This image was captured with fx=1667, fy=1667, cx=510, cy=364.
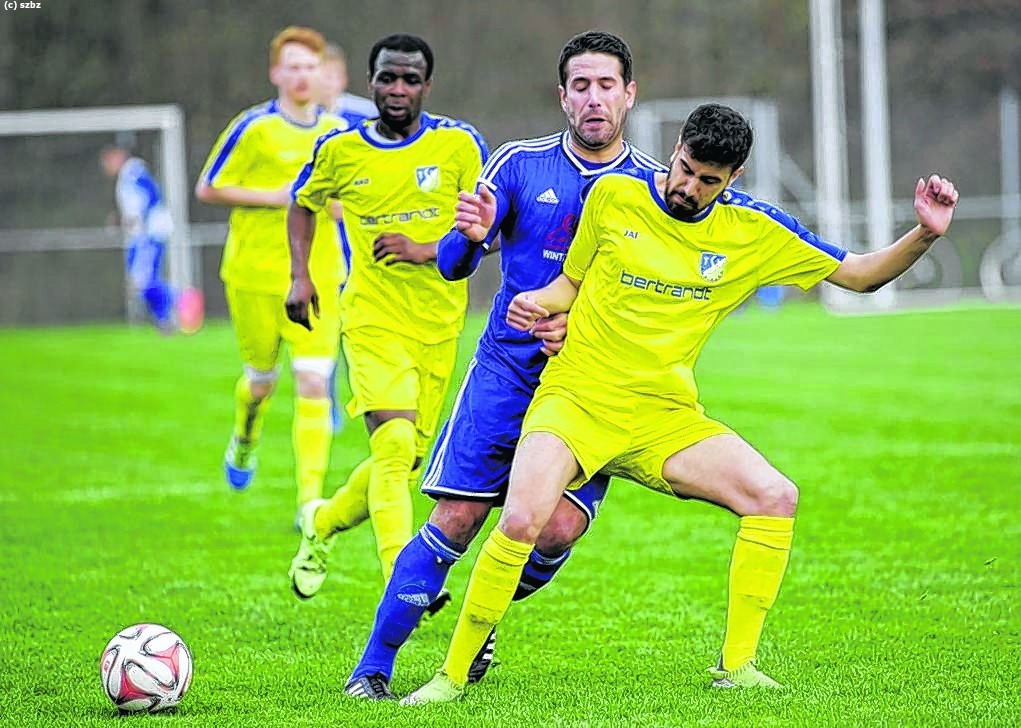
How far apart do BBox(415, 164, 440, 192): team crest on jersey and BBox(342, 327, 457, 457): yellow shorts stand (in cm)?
59

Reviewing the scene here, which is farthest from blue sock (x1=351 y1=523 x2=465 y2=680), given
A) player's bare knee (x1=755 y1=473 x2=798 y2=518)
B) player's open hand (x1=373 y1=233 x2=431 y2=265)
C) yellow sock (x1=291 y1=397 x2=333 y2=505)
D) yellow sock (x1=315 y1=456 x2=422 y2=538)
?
yellow sock (x1=291 y1=397 x2=333 y2=505)

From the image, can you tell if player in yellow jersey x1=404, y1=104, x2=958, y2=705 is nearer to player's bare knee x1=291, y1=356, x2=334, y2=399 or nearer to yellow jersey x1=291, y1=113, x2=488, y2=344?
yellow jersey x1=291, y1=113, x2=488, y2=344

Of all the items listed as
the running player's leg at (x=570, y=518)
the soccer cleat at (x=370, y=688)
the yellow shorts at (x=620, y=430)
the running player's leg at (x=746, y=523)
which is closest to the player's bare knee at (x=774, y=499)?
the running player's leg at (x=746, y=523)

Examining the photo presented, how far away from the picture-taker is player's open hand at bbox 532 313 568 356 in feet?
16.0

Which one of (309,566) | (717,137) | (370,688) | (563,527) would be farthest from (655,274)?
(309,566)

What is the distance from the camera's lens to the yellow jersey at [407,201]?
6.47m

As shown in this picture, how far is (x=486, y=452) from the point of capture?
4980 mm

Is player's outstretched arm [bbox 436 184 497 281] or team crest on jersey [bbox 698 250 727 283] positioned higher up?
player's outstretched arm [bbox 436 184 497 281]

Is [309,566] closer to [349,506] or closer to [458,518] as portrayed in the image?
[349,506]

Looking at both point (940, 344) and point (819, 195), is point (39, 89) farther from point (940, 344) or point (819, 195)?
point (940, 344)

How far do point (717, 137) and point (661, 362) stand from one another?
0.70 m

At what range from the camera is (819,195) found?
24.9 meters

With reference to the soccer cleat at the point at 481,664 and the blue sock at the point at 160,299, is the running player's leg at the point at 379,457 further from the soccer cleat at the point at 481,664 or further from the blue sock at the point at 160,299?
the blue sock at the point at 160,299

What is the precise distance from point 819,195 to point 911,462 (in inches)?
611
